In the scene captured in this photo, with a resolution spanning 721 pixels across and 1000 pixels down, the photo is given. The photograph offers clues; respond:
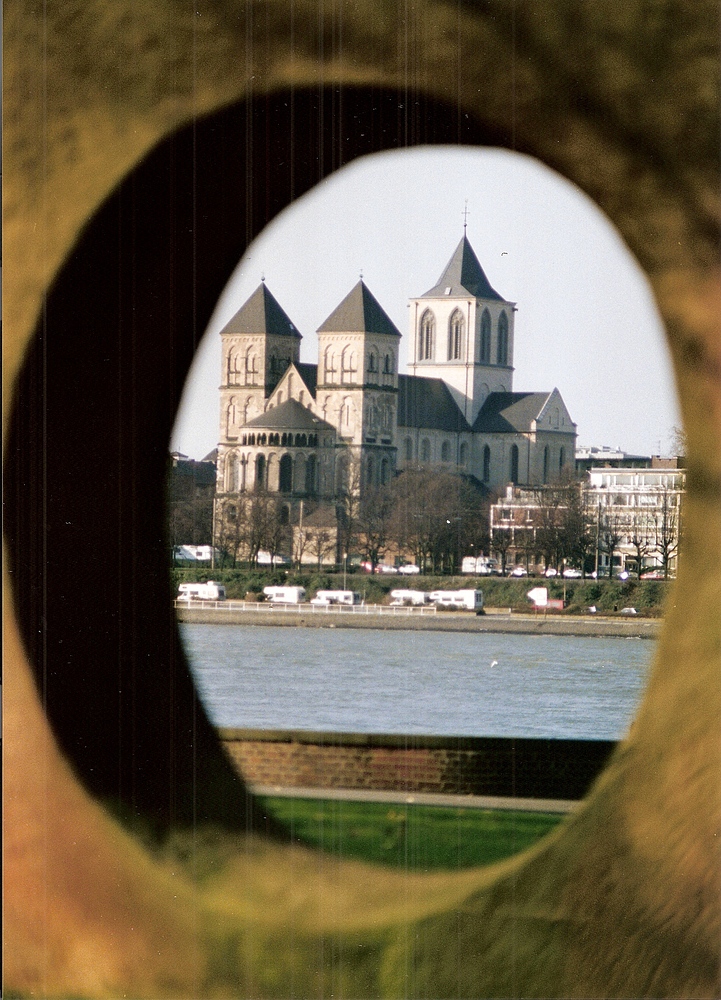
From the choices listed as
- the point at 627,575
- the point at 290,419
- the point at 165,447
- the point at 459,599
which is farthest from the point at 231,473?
the point at 627,575

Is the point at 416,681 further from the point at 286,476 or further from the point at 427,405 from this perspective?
the point at 427,405

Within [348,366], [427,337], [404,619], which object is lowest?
[404,619]

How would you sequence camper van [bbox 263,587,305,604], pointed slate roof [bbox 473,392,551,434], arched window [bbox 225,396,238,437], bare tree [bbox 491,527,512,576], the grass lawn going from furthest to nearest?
camper van [bbox 263,587,305,604]
arched window [bbox 225,396,238,437]
bare tree [bbox 491,527,512,576]
pointed slate roof [bbox 473,392,551,434]
the grass lawn

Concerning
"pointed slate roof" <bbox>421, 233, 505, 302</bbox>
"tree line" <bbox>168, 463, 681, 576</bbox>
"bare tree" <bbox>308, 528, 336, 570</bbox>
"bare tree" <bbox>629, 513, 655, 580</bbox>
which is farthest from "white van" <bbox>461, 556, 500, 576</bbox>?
"pointed slate roof" <bbox>421, 233, 505, 302</bbox>

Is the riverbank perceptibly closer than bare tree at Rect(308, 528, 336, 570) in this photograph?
Yes

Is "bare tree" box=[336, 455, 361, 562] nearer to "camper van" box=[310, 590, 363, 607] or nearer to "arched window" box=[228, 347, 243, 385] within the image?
"camper van" box=[310, 590, 363, 607]

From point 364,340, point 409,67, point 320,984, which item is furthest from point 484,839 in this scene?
point 409,67

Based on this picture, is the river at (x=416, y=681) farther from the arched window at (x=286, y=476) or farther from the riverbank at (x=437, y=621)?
the arched window at (x=286, y=476)
